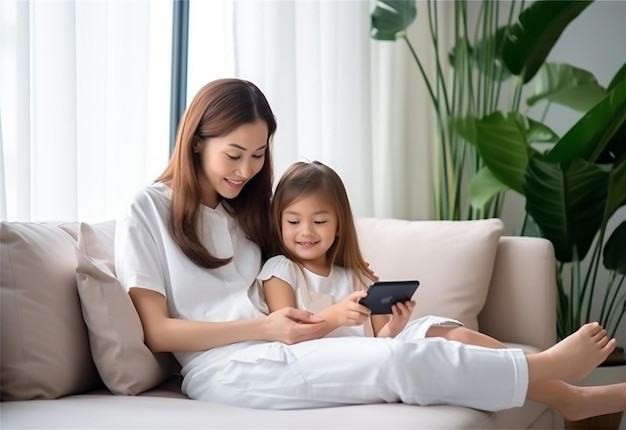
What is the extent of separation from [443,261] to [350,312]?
67 cm

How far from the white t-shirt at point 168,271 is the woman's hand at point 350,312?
0.57 ft

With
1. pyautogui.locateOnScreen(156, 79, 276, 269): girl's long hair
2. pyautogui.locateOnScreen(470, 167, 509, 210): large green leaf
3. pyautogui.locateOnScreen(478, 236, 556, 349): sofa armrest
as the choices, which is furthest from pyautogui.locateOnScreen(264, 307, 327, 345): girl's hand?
pyautogui.locateOnScreen(470, 167, 509, 210): large green leaf

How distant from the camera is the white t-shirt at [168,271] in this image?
1.92 meters

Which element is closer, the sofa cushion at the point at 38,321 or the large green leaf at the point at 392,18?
the sofa cushion at the point at 38,321

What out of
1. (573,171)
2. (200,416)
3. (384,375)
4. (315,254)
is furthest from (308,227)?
(573,171)

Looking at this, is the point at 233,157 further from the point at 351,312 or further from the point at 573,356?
the point at 573,356

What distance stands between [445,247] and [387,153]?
115 centimetres

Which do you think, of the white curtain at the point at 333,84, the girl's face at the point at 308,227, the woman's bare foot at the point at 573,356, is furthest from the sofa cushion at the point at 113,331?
the white curtain at the point at 333,84

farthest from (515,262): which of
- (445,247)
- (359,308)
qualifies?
(359,308)

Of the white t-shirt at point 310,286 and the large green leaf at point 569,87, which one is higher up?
the large green leaf at point 569,87

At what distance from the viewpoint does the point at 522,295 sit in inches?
99.9

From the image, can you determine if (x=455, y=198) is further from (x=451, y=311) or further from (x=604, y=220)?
(x=451, y=311)

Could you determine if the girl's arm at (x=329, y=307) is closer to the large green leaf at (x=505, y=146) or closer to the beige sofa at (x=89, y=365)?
the beige sofa at (x=89, y=365)

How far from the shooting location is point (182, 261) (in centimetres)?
198
